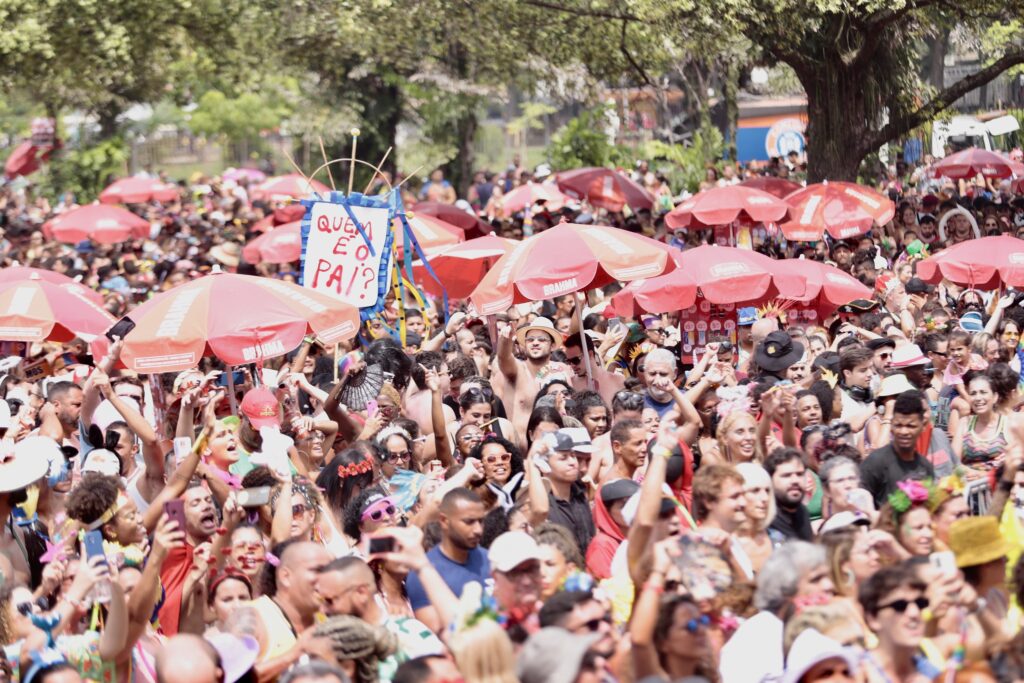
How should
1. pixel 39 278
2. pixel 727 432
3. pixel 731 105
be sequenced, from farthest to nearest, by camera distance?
1. pixel 731 105
2. pixel 39 278
3. pixel 727 432

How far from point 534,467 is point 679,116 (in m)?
33.7

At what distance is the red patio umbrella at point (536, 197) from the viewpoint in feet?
68.4

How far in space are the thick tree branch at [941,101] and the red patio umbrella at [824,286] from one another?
634 centimetres

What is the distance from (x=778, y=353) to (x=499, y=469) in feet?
9.56

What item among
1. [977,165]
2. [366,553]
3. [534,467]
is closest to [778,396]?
[534,467]

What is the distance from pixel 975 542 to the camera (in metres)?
5.76

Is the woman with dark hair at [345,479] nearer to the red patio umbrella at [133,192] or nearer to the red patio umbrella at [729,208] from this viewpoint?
the red patio umbrella at [729,208]

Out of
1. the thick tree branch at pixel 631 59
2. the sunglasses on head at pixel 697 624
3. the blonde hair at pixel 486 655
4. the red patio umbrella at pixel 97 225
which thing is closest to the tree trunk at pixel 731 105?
the thick tree branch at pixel 631 59

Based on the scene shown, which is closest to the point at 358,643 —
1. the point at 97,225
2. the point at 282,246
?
the point at 282,246

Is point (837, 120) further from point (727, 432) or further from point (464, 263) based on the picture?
point (727, 432)

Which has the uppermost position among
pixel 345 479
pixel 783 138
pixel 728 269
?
pixel 345 479

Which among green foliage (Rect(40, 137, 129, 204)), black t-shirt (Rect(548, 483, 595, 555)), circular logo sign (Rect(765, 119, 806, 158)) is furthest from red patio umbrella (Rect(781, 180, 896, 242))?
green foliage (Rect(40, 137, 129, 204))

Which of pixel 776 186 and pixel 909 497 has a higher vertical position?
pixel 909 497

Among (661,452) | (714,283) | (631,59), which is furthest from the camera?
(631,59)
